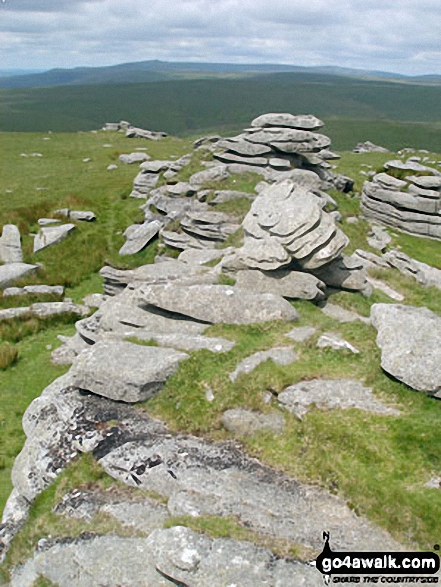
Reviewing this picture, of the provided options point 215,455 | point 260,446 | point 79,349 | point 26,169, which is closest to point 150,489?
point 215,455

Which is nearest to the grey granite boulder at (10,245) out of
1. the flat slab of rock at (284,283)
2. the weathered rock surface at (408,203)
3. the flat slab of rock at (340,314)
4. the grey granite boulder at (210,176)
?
the grey granite boulder at (210,176)

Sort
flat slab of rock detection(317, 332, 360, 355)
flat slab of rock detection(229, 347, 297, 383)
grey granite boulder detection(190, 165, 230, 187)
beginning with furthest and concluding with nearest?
grey granite boulder detection(190, 165, 230, 187) → flat slab of rock detection(317, 332, 360, 355) → flat slab of rock detection(229, 347, 297, 383)

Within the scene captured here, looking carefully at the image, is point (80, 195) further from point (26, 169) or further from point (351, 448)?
point (351, 448)

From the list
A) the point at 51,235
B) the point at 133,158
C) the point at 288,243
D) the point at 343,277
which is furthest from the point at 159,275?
the point at 133,158

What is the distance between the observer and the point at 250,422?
14297 mm

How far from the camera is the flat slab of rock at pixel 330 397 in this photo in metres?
14.3

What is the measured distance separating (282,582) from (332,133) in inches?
7403

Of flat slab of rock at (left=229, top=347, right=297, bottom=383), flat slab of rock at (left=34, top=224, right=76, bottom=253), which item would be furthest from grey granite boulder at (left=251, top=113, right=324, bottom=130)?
flat slab of rock at (left=229, top=347, right=297, bottom=383)

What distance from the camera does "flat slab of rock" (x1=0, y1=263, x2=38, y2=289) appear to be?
31844 mm

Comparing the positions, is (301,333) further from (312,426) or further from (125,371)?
(125,371)

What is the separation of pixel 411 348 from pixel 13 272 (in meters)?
25.2

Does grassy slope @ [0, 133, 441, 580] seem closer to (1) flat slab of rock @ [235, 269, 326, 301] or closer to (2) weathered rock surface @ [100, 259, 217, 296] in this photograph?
(1) flat slab of rock @ [235, 269, 326, 301]

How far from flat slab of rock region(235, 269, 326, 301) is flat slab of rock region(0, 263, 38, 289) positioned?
16.8 metres

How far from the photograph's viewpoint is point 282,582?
10.3 metres
